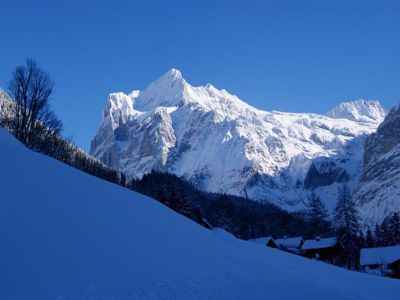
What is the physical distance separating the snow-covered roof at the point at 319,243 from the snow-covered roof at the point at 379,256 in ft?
43.3

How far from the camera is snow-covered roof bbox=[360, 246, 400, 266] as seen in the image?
205 ft

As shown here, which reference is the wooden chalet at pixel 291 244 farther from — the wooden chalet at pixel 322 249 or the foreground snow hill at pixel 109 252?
the foreground snow hill at pixel 109 252

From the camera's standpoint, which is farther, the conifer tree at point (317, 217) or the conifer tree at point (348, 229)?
the conifer tree at point (317, 217)

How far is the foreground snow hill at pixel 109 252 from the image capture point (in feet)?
42.1

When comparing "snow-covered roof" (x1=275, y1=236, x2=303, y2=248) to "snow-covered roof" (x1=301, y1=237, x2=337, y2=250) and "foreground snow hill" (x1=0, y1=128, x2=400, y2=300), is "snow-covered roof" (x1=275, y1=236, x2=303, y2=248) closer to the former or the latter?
"snow-covered roof" (x1=301, y1=237, x2=337, y2=250)

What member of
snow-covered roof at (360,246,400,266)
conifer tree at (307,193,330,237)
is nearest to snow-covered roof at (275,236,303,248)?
conifer tree at (307,193,330,237)

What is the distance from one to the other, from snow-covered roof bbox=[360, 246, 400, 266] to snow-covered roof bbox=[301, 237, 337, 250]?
13192mm

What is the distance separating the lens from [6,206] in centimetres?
1545

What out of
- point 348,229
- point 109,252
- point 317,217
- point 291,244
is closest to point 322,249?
point 291,244

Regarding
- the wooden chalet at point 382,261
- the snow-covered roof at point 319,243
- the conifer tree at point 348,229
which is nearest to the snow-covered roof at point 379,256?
the wooden chalet at point 382,261

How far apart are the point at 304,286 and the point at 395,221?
80232 mm

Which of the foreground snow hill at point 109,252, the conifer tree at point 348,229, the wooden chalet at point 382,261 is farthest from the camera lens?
the conifer tree at point 348,229

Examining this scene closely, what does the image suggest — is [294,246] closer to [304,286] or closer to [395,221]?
[395,221]

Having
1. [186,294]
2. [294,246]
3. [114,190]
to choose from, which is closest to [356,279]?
[114,190]
